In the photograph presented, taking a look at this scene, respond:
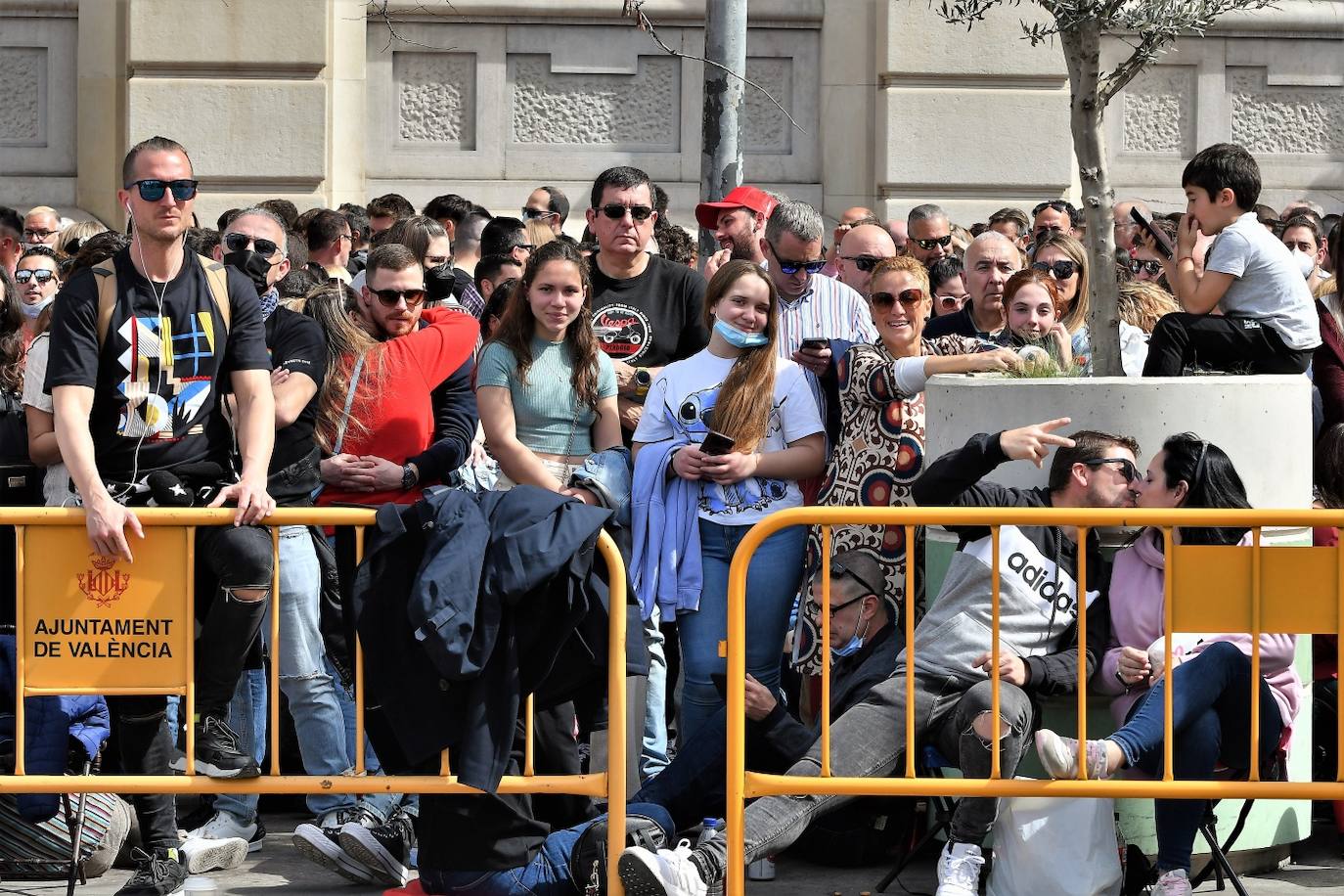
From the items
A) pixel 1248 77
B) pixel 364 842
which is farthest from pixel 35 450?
pixel 1248 77

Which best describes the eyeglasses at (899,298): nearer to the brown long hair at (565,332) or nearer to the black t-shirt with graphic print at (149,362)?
the brown long hair at (565,332)

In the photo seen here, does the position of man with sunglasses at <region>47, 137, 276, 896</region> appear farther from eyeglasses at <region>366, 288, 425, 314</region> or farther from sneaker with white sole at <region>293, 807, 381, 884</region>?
eyeglasses at <region>366, 288, 425, 314</region>

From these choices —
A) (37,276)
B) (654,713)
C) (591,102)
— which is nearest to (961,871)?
(654,713)

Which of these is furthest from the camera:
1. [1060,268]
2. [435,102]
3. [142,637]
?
[435,102]

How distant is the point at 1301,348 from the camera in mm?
7930

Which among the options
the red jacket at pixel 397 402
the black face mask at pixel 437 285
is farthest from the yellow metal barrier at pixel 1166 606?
the black face mask at pixel 437 285

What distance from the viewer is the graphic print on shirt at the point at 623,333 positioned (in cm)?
787

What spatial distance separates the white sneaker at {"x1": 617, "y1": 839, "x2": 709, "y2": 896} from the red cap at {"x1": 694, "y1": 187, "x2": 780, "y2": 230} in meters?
3.91

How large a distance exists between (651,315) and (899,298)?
1.10m

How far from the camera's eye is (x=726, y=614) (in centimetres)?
688

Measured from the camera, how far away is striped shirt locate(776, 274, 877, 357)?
321 inches

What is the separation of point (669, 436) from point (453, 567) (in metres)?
1.60

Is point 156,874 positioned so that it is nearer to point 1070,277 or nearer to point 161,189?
point 161,189

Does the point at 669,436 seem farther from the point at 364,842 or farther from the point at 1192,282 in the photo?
the point at 1192,282
